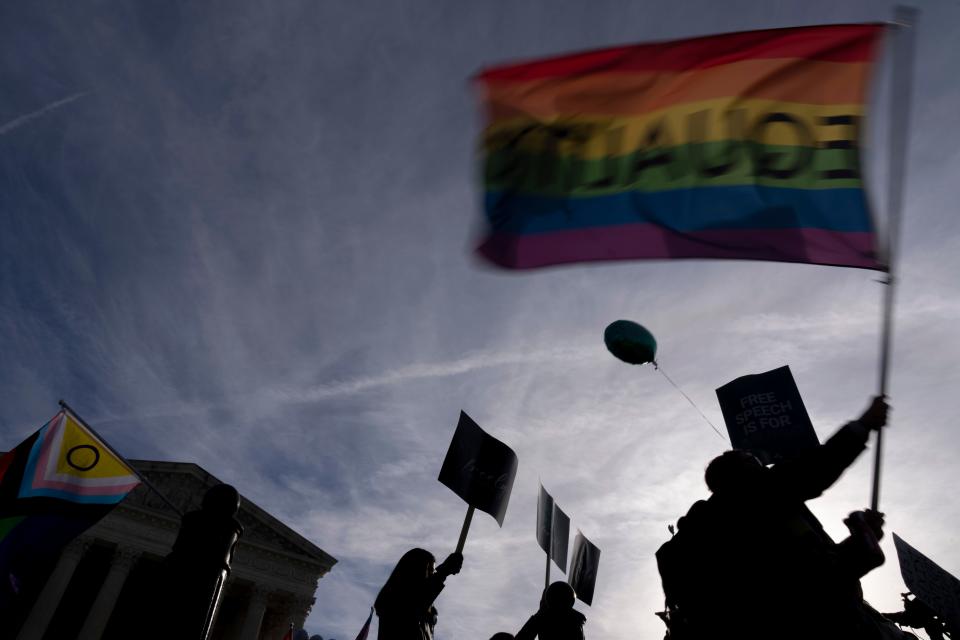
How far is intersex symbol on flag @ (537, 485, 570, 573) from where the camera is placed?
8.90 meters

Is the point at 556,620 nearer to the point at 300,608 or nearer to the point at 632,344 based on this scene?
the point at 632,344

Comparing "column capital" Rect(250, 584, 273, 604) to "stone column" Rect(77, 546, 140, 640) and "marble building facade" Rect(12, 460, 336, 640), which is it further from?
"stone column" Rect(77, 546, 140, 640)

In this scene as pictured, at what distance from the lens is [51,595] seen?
26250 mm

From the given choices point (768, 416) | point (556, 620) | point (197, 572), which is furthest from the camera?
point (768, 416)

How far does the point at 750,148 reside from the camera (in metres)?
4.14

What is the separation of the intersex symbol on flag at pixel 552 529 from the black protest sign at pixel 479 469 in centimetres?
331

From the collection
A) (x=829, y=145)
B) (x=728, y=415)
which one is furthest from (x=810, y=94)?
(x=728, y=415)

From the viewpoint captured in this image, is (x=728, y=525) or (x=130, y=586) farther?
(x=130, y=586)

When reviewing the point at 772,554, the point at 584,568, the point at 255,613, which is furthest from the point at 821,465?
the point at 255,613

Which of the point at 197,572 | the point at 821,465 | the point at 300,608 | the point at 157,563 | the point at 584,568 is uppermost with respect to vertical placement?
the point at 157,563

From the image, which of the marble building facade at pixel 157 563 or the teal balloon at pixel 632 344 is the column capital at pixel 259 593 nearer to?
the marble building facade at pixel 157 563

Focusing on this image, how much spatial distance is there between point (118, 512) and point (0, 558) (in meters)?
31.7

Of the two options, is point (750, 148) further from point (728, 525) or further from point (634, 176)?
point (728, 525)

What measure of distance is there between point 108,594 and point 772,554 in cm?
3429
